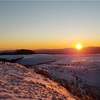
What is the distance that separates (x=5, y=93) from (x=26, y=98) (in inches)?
33.7

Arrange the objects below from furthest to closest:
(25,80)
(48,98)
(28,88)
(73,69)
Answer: (73,69) → (25,80) → (28,88) → (48,98)

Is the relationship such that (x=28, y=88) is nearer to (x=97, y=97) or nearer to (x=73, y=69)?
(x=97, y=97)

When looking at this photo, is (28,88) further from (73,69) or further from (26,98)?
(73,69)

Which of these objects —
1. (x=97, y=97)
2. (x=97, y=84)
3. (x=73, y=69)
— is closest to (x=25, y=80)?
(x=97, y=97)

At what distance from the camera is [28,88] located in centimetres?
1180

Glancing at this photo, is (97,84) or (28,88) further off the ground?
(28,88)

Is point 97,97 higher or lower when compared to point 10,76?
lower

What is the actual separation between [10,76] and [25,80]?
3.34 feet

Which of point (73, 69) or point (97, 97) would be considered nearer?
point (97, 97)

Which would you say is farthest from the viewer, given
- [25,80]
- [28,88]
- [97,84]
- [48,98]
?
[97,84]

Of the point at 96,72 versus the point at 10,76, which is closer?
the point at 10,76

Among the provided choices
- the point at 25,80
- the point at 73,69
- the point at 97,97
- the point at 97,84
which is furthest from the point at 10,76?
the point at 73,69

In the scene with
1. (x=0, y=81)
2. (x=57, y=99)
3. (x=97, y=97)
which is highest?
(x=0, y=81)

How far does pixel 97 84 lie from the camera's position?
2344cm
